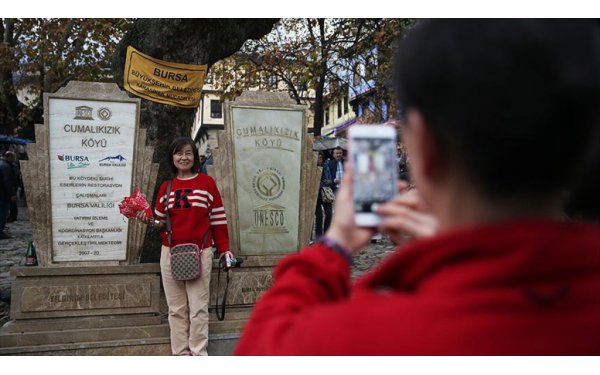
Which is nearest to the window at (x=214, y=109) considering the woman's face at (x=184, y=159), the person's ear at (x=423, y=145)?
the woman's face at (x=184, y=159)

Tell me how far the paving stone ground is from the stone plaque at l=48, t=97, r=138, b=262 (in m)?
1.50

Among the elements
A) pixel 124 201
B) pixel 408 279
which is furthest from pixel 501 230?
pixel 124 201

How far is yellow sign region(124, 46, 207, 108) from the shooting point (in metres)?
5.79

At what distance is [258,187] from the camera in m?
5.61

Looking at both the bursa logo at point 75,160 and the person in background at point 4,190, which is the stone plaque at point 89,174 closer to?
the bursa logo at point 75,160

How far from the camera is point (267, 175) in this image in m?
5.64

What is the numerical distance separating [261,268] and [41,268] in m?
1.92

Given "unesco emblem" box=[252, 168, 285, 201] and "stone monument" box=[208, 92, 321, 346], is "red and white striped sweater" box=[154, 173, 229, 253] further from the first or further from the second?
"unesco emblem" box=[252, 168, 285, 201]

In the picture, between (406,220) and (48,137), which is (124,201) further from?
(406,220)

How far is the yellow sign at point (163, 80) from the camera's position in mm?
5789

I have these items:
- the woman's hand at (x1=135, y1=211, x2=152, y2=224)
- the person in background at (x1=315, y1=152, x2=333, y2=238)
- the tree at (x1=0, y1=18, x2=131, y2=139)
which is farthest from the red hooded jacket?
the tree at (x1=0, y1=18, x2=131, y2=139)

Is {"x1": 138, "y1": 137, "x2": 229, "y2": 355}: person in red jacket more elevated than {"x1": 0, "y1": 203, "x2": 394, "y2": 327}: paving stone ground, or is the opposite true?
{"x1": 138, "y1": 137, "x2": 229, "y2": 355}: person in red jacket

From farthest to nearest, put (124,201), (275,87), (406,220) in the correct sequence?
(275,87) < (124,201) < (406,220)

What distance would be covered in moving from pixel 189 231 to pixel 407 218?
387 cm
